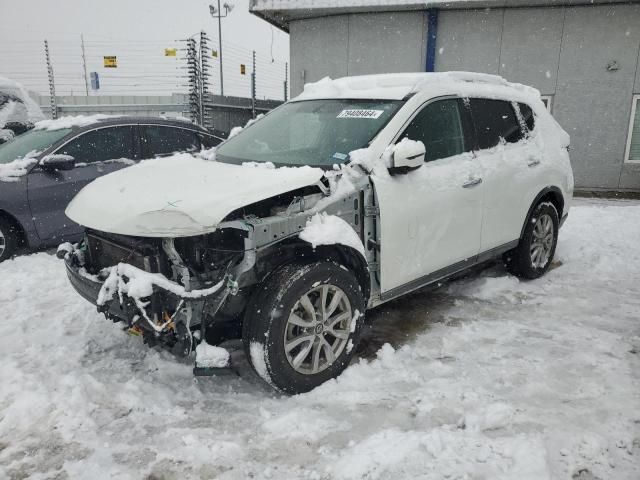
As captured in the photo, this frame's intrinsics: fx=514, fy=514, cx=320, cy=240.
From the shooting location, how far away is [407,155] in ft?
10.8

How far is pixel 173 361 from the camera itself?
3.47 meters

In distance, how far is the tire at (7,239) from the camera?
5578 mm

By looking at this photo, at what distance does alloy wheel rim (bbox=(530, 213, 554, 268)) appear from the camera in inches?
199

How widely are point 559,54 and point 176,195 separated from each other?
33.3ft

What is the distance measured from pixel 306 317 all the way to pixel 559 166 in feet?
11.4

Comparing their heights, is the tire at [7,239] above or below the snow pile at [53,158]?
below

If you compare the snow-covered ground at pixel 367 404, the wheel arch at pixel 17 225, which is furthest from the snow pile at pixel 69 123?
the snow-covered ground at pixel 367 404

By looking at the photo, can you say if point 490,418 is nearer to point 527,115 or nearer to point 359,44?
point 527,115

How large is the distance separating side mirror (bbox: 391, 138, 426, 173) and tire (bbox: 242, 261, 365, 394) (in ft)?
2.57

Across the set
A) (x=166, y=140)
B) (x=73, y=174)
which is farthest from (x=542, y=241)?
(x=73, y=174)

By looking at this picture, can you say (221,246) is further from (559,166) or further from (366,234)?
(559,166)

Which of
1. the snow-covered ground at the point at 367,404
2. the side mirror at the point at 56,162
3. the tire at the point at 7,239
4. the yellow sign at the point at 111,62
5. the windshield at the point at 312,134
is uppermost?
the yellow sign at the point at 111,62

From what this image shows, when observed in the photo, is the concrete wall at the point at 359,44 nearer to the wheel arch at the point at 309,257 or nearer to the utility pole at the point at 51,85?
the utility pole at the point at 51,85

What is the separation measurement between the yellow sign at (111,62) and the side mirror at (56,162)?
882 cm
